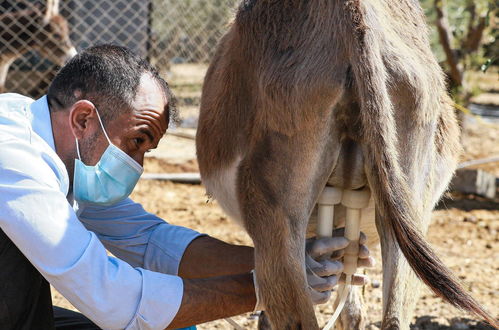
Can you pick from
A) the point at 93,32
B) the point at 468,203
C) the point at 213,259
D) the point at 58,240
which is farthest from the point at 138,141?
the point at 93,32

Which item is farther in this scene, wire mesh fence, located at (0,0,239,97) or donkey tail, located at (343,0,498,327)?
wire mesh fence, located at (0,0,239,97)

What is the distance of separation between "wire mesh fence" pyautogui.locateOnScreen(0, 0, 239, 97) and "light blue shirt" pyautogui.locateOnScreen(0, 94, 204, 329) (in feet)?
20.7

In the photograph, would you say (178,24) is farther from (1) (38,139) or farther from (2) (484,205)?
(1) (38,139)

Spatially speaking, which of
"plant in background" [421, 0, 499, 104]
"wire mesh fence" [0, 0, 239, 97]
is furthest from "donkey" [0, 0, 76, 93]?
"plant in background" [421, 0, 499, 104]

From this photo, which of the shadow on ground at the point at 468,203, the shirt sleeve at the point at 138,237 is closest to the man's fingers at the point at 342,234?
the shirt sleeve at the point at 138,237

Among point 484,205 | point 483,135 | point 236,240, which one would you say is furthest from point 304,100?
point 483,135

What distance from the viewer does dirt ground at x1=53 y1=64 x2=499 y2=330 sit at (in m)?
4.41

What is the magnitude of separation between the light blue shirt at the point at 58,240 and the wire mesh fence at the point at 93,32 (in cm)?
632

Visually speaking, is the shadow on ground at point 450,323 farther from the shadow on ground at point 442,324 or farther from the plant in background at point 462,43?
the plant in background at point 462,43

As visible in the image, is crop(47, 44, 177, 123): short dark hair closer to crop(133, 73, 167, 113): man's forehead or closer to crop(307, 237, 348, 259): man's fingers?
crop(133, 73, 167, 113): man's forehead

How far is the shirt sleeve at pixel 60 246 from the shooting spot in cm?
226

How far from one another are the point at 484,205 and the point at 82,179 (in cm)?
537

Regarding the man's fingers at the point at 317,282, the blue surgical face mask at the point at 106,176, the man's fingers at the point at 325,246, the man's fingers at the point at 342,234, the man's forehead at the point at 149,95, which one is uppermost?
the man's forehead at the point at 149,95

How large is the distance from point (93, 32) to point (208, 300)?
7645 millimetres
